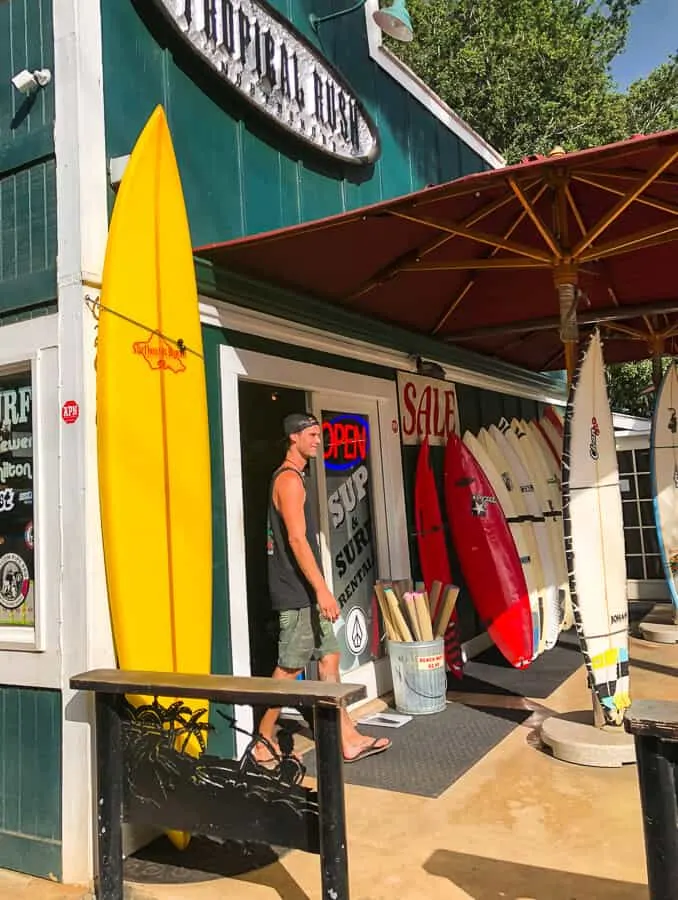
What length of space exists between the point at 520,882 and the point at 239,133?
11.7 ft

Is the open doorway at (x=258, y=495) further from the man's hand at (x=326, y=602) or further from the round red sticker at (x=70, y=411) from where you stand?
the round red sticker at (x=70, y=411)

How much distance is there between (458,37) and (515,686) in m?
16.1

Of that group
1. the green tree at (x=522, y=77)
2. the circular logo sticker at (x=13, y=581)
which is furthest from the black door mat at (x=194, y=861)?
the green tree at (x=522, y=77)

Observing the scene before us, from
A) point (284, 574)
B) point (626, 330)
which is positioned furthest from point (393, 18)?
point (284, 574)

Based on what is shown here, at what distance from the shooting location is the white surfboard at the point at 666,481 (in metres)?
5.85

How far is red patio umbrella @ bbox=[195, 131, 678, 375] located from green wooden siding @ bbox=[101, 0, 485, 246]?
443 millimetres

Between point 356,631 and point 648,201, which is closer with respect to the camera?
point 648,201

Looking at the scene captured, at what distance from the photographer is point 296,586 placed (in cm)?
343

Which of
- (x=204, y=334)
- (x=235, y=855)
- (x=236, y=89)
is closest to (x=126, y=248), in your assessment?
(x=204, y=334)

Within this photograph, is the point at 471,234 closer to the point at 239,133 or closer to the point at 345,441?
the point at 239,133

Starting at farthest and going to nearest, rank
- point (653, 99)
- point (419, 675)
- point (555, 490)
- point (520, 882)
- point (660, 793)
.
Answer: point (653, 99)
point (555, 490)
point (419, 675)
point (520, 882)
point (660, 793)

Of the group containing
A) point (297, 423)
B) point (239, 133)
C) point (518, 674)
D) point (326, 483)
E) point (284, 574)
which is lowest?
point (518, 674)

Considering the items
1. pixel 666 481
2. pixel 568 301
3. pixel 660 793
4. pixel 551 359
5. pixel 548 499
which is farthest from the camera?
pixel 551 359

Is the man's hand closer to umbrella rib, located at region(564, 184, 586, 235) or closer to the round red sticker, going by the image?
the round red sticker
